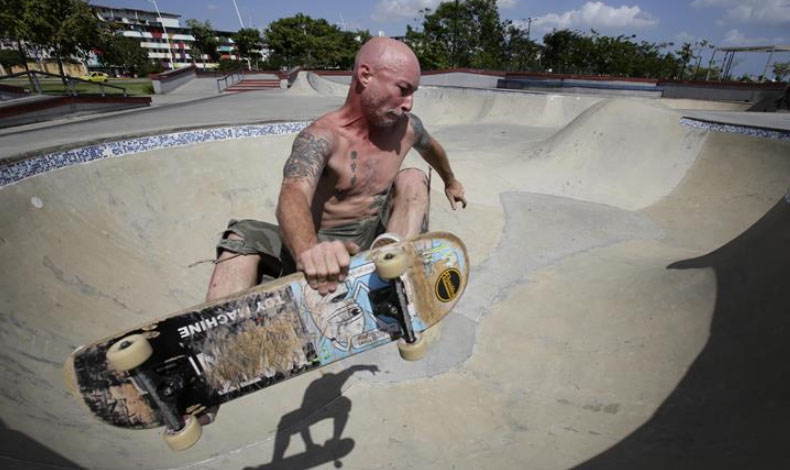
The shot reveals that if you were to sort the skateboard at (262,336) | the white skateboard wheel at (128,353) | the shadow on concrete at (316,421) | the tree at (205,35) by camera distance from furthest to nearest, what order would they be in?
1. the tree at (205,35)
2. the shadow on concrete at (316,421)
3. the skateboard at (262,336)
4. the white skateboard wheel at (128,353)

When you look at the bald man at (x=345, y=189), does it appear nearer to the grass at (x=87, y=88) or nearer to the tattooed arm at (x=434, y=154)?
the tattooed arm at (x=434, y=154)

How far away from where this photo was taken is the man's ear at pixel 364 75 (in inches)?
86.3

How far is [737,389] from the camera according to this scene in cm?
291

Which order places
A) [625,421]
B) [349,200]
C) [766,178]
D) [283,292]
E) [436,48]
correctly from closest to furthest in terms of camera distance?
1. [283,292]
2. [349,200]
3. [625,421]
4. [766,178]
5. [436,48]

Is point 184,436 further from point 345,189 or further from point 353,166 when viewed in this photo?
point 353,166

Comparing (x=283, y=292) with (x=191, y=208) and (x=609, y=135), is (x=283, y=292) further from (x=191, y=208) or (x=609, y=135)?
(x=609, y=135)

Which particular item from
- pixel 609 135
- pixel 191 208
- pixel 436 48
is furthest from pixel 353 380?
pixel 436 48

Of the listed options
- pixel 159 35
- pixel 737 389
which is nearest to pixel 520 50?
pixel 737 389

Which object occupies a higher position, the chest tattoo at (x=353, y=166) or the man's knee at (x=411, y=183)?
the chest tattoo at (x=353, y=166)

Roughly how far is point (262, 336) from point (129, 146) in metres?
5.80

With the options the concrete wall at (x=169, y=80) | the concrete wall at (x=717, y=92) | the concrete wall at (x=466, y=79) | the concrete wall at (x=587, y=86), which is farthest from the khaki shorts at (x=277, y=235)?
the concrete wall at (x=466, y=79)

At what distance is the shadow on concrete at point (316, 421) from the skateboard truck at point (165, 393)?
5.57 ft

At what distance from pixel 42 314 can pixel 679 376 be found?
6.12 m

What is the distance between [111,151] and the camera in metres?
5.74
